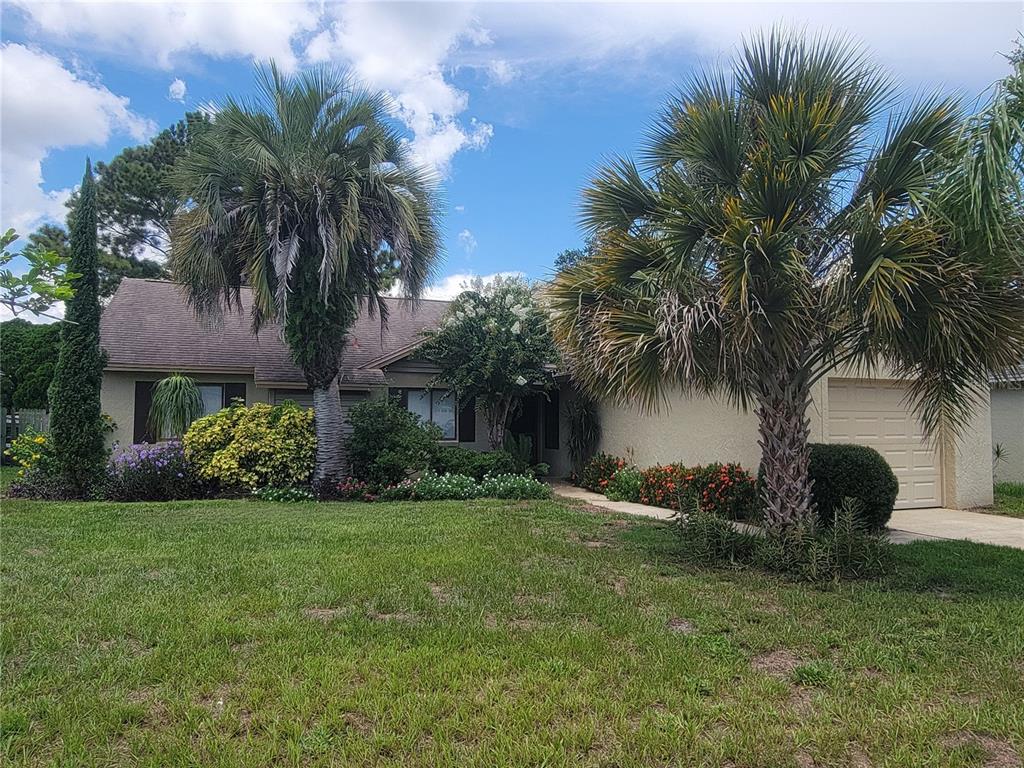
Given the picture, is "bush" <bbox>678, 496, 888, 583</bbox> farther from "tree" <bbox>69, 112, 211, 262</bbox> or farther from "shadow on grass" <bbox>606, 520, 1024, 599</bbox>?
"tree" <bbox>69, 112, 211, 262</bbox>

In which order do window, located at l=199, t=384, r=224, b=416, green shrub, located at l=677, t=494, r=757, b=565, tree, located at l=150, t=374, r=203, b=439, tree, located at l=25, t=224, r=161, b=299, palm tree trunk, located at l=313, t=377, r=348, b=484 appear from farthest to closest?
1. tree, located at l=25, t=224, r=161, b=299
2. window, located at l=199, t=384, r=224, b=416
3. tree, located at l=150, t=374, r=203, b=439
4. palm tree trunk, located at l=313, t=377, r=348, b=484
5. green shrub, located at l=677, t=494, r=757, b=565

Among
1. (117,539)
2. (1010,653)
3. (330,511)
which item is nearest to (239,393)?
(330,511)

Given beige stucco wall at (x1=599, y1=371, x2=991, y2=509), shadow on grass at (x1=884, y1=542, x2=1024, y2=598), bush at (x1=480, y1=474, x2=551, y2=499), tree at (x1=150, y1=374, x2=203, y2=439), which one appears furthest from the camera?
tree at (x1=150, y1=374, x2=203, y2=439)

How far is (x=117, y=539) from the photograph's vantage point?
788 cm

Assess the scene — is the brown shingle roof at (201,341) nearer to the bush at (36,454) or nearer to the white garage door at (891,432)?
the bush at (36,454)

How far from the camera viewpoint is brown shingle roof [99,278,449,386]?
15359mm

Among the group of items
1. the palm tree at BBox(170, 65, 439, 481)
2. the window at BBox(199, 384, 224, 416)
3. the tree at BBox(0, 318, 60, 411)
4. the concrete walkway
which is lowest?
the concrete walkway

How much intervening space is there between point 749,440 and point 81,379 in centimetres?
1181

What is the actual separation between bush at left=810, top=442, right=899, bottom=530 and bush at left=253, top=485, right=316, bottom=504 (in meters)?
8.53

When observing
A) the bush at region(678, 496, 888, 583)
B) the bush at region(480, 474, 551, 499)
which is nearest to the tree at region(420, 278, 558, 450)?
the bush at region(480, 474, 551, 499)

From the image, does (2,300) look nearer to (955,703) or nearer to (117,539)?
(117,539)

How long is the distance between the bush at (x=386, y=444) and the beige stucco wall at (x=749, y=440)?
15.2ft

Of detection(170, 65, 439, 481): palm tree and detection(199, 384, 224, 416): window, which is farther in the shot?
detection(199, 384, 224, 416): window

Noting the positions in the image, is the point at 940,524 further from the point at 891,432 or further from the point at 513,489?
the point at 513,489
